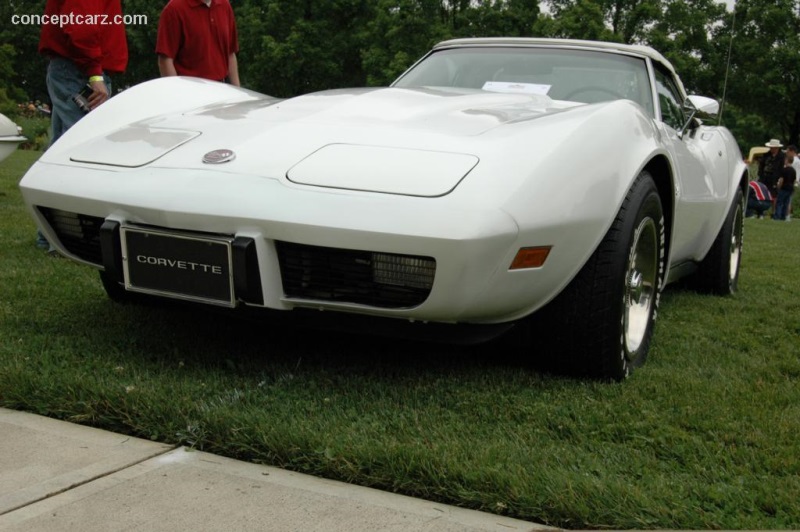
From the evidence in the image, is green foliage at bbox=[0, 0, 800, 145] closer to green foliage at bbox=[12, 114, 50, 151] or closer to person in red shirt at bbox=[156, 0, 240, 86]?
green foliage at bbox=[12, 114, 50, 151]

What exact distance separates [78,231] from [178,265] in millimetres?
553

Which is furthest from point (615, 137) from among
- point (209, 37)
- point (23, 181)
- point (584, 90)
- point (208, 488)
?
point (209, 37)

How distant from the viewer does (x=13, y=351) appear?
2947 millimetres

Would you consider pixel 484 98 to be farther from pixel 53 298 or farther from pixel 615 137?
pixel 53 298

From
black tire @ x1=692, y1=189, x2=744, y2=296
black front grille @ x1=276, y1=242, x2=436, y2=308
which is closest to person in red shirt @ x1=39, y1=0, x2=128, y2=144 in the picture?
black front grille @ x1=276, y1=242, x2=436, y2=308

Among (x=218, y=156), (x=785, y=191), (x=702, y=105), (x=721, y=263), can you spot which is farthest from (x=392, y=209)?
(x=785, y=191)

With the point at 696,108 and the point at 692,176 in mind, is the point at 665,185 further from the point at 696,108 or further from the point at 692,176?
the point at 696,108

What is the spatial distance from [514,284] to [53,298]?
219cm

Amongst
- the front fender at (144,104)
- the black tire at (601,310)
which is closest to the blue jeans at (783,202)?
the front fender at (144,104)

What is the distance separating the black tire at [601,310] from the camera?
280 centimetres

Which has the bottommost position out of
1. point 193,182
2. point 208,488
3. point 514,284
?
point 208,488

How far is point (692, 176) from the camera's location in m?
3.84

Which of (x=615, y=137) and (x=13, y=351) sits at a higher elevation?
(x=615, y=137)

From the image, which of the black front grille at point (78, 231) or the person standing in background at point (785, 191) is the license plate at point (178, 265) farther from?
the person standing in background at point (785, 191)
